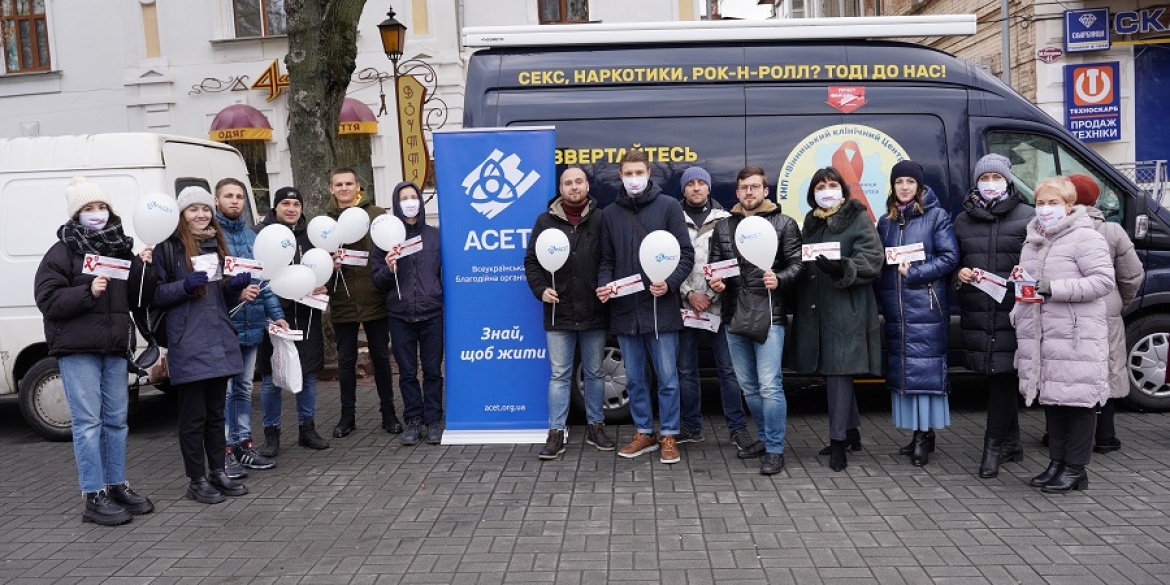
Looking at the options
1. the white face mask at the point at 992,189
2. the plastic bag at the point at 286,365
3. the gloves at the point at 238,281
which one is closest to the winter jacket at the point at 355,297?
the plastic bag at the point at 286,365

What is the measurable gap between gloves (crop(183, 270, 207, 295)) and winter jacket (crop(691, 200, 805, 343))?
3.08 meters

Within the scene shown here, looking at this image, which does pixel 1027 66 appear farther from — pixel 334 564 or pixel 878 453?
pixel 334 564

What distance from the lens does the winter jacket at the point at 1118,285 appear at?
596cm

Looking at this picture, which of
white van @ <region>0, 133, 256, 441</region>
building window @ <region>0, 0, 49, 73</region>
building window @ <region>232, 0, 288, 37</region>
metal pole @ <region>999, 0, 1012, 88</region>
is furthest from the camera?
building window @ <region>0, 0, 49, 73</region>

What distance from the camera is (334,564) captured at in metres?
4.78

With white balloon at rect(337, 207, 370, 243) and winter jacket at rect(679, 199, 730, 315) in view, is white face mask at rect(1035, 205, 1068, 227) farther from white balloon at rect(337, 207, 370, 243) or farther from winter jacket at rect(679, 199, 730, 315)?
white balloon at rect(337, 207, 370, 243)

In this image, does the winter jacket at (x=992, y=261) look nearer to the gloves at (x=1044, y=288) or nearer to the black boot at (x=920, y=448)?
the gloves at (x=1044, y=288)

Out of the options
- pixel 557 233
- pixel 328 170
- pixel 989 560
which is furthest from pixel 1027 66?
pixel 989 560

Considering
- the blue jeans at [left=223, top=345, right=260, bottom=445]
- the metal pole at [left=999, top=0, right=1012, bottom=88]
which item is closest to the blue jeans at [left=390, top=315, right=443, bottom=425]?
the blue jeans at [left=223, top=345, right=260, bottom=445]

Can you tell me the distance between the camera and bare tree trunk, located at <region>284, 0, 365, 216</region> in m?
10.1

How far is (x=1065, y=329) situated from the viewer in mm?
5551

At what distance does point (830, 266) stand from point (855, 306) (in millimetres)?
394

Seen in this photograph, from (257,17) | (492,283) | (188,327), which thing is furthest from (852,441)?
(257,17)

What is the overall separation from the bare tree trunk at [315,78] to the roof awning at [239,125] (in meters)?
8.17
